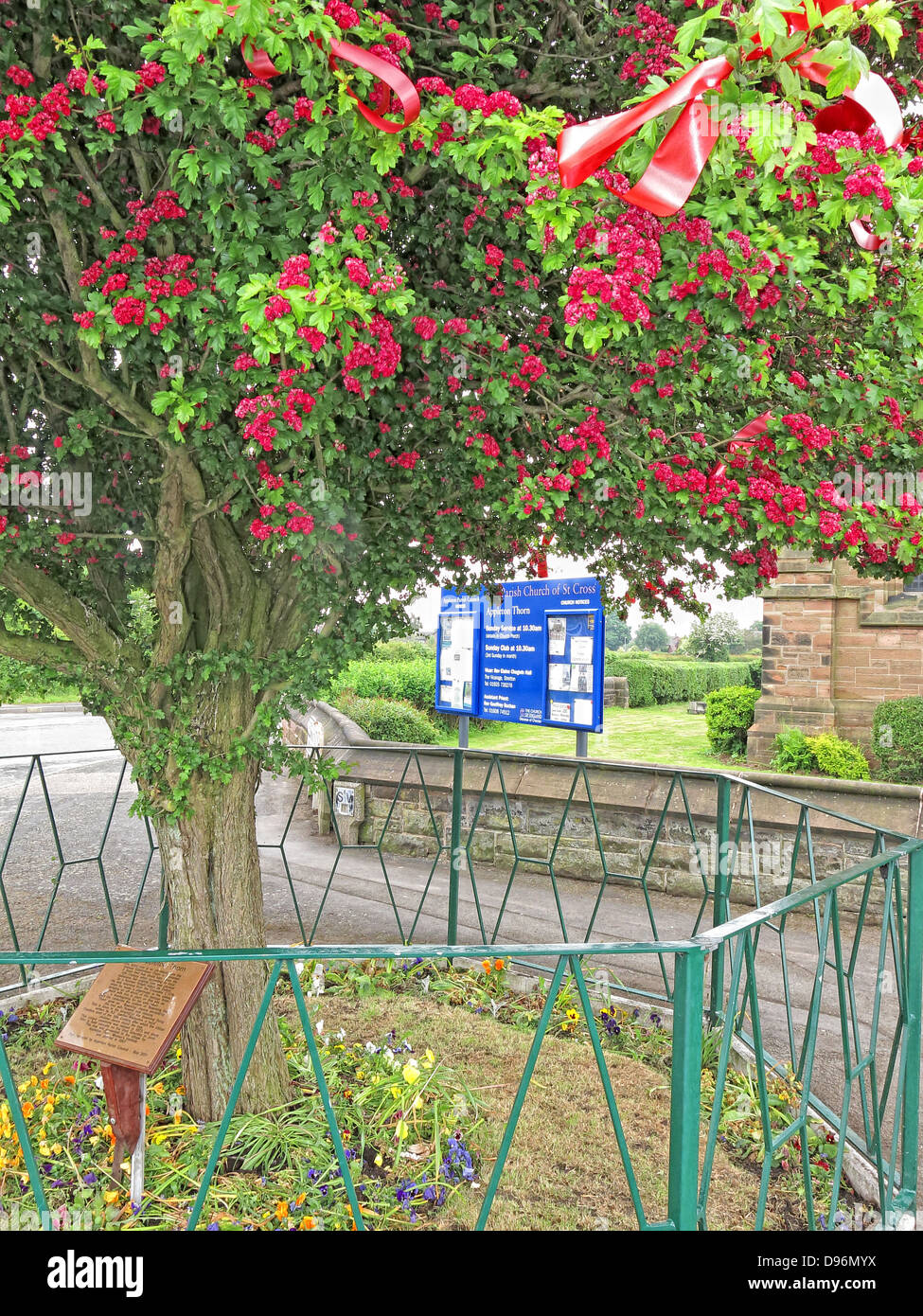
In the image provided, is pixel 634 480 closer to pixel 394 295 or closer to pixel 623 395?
pixel 623 395

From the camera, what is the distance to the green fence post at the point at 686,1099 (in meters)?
1.76

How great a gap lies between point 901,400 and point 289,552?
2315 mm

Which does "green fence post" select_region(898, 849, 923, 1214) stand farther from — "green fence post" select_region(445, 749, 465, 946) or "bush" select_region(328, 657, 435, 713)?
"bush" select_region(328, 657, 435, 713)

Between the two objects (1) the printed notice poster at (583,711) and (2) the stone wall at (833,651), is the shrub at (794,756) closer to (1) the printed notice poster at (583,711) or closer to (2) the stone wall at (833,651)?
(2) the stone wall at (833,651)

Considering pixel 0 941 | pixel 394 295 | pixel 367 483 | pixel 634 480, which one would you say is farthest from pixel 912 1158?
pixel 0 941

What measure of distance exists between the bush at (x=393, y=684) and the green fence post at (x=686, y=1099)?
12.1 meters

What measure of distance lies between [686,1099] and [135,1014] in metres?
2.21

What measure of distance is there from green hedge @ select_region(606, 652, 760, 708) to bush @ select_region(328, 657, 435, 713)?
5.44 m

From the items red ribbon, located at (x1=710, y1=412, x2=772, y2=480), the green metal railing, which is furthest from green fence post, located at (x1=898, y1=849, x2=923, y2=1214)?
red ribbon, located at (x1=710, y1=412, x2=772, y2=480)

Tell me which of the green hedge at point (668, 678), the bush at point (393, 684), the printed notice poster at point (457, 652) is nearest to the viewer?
the printed notice poster at point (457, 652)

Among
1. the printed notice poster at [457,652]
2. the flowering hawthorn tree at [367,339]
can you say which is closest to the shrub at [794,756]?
the printed notice poster at [457,652]

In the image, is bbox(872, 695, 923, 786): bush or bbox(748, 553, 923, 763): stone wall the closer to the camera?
bbox(872, 695, 923, 786): bush

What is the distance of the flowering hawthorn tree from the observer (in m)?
2.11

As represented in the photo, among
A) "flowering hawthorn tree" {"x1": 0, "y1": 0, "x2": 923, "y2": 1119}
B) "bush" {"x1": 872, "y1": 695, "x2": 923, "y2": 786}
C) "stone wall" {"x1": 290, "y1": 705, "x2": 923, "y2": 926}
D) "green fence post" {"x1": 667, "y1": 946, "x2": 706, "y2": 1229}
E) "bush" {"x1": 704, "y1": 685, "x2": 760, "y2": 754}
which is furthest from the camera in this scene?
"bush" {"x1": 704, "y1": 685, "x2": 760, "y2": 754}
